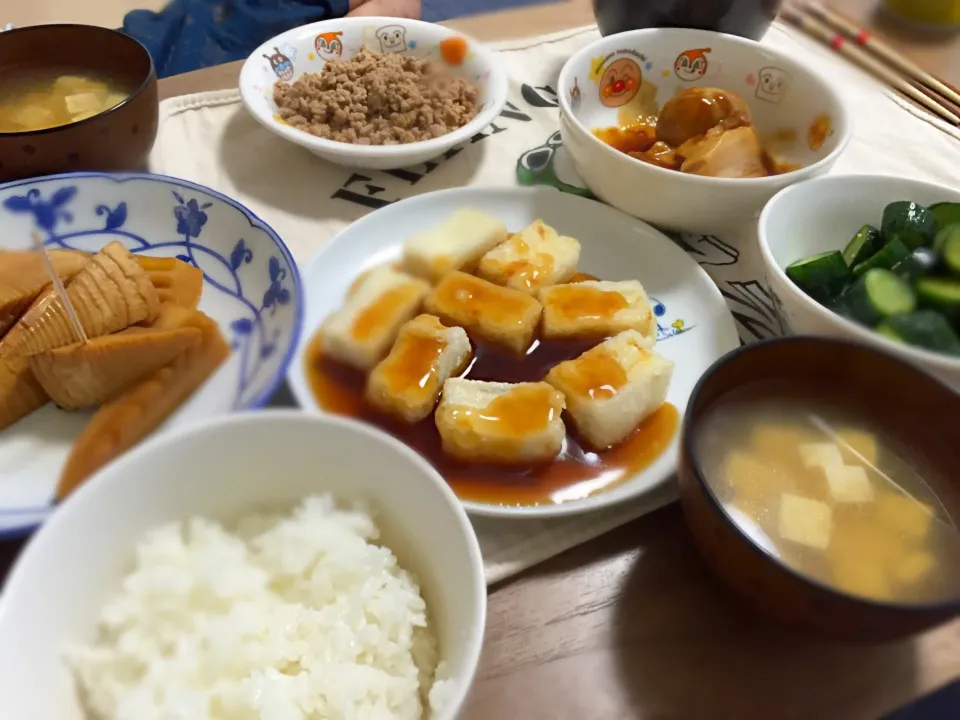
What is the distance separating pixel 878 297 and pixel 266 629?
0.74 m

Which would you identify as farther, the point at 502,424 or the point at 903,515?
the point at 502,424

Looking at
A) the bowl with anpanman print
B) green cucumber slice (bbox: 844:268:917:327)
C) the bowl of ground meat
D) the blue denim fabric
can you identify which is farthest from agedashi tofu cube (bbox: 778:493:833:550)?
the blue denim fabric

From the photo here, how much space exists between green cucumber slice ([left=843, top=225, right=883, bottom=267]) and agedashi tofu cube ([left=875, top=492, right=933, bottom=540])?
34 centimetres

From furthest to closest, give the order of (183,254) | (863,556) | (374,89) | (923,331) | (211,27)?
(211,27)
(374,89)
(183,254)
(923,331)
(863,556)

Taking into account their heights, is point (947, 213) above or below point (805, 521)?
above

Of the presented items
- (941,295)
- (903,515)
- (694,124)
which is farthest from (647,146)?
(903,515)

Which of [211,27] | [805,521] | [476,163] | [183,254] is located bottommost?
[211,27]

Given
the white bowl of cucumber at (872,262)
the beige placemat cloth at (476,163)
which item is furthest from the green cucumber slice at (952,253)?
the beige placemat cloth at (476,163)

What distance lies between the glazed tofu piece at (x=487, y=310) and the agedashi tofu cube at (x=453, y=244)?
0.04 metres

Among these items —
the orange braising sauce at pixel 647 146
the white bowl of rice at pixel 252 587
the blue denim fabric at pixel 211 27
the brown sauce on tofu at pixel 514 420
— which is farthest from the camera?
the blue denim fabric at pixel 211 27

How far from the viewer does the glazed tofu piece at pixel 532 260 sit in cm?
99

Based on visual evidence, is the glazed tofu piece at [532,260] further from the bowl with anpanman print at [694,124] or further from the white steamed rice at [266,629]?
the white steamed rice at [266,629]

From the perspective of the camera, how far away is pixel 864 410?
72 centimetres

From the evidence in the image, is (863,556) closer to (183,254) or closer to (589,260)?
(589,260)
